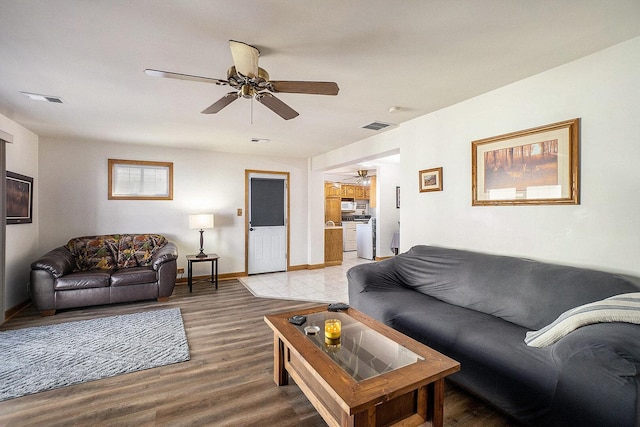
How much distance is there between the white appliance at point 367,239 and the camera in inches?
305

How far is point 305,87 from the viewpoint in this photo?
2033mm

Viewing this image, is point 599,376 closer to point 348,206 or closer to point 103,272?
point 103,272

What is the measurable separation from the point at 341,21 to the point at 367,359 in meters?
2.01

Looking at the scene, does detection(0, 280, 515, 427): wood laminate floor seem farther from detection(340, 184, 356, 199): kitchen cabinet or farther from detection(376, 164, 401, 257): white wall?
detection(340, 184, 356, 199): kitchen cabinet

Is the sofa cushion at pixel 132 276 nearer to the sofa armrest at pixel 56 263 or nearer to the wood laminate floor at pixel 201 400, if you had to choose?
the sofa armrest at pixel 56 263

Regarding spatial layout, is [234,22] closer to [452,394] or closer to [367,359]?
[367,359]

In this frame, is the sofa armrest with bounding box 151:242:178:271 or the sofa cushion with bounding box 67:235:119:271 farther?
the sofa cushion with bounding box 67:235:119:271

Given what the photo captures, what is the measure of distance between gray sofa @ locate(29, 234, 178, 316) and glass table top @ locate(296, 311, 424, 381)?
2.90 m

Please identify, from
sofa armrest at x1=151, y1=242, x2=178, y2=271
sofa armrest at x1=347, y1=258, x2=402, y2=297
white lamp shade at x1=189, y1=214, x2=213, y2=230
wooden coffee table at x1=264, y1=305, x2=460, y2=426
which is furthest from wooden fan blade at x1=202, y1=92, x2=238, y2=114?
white lamp shade at x1=189, y1=214, x2=213, y2=230

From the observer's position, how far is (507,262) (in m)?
2.47

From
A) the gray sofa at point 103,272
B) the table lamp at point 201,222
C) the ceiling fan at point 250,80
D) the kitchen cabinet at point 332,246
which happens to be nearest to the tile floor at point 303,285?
the kitchen cabinet at point 332,246

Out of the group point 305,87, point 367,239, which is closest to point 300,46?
point 305,87

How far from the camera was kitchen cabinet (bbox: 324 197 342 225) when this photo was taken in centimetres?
921

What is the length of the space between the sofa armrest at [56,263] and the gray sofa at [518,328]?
3.58 meters
